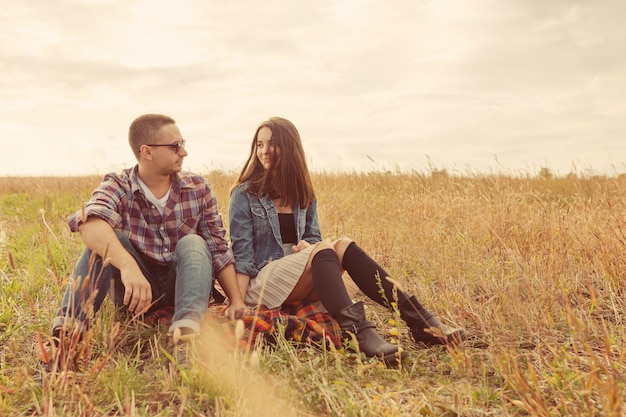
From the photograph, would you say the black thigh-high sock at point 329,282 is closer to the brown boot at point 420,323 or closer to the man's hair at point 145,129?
the brown boot at point 420,323

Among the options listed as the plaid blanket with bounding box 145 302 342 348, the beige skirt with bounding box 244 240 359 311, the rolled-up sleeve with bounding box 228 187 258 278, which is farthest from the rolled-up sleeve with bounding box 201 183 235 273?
the plaid blanket with bounding box 145 302 342 348

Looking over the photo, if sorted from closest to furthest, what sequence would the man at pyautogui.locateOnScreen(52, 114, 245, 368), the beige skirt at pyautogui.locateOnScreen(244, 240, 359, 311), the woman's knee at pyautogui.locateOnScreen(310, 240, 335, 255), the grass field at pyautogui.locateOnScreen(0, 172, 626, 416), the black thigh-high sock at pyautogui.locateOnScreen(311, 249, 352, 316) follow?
the grass field at pyautogui.locateOnScreen(0, 172, 626, 416) < the man at pyautogui.locateOnScreen(52, 114, 245, 368) < the black thigh-high sock at pyautogui.locateOnScreen(311, 249, 352, 316) < the woman's knee at pyautogui.locateOnScreen(310, 240, 335, 255) < the beige skirt at pyautogui.locateOnScreen(244, 240, 359, 311)

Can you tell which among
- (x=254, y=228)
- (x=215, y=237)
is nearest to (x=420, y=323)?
(x=254, y=228)

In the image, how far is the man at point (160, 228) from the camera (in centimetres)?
287

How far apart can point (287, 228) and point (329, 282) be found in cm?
85

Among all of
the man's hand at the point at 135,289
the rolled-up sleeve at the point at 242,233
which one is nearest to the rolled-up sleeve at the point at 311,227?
the rolled-up sleeve at the point at 242,233

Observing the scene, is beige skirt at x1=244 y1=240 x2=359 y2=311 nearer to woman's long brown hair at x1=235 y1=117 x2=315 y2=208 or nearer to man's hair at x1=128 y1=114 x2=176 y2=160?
woman's long brown hair at x1=235 y1=117 x2=315 y2=208

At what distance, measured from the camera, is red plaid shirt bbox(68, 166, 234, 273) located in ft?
10.5

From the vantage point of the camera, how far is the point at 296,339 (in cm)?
308

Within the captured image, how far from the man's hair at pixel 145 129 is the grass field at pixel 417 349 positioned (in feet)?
2.91

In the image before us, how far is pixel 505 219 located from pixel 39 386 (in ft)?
12.9

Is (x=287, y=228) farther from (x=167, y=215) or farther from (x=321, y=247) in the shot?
(x=167, y=215)

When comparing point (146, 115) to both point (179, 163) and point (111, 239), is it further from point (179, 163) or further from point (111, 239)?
point (111, 239)

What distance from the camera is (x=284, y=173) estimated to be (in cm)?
367
